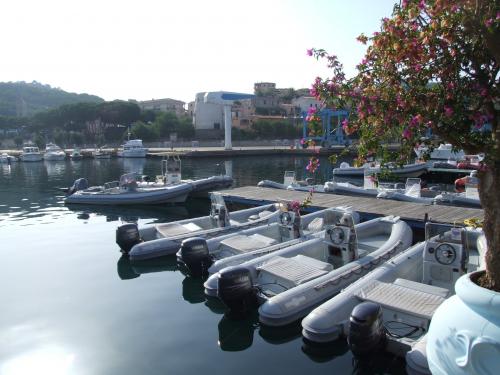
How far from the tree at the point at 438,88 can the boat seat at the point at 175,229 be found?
29.0ft

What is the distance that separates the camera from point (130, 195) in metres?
21.3

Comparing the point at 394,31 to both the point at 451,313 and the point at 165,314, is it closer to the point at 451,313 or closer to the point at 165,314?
the point at 451,313

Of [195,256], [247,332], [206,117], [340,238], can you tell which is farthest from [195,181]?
[206,117]

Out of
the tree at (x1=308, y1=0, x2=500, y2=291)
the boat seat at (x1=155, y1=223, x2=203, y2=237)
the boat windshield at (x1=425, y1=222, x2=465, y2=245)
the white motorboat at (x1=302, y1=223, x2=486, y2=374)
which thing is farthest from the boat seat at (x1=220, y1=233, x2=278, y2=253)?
the tree at (x1=308, y1=0, x2=500, y2=291)

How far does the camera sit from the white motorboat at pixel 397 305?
19.3 feet

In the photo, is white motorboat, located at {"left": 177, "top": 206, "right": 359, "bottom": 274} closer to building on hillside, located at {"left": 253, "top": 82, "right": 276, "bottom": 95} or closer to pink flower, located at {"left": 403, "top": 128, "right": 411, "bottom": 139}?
pink flower, located at {"left": 403, "top": 128, "right": 411, "bottom": 139}

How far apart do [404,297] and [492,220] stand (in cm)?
317

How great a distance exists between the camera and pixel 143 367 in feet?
21.7

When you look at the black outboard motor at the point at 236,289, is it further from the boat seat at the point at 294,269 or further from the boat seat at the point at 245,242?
the boat seat at the point at 245,242

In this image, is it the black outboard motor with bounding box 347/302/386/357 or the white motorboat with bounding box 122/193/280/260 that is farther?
the white motorboat with bounding box 122/193/280/260

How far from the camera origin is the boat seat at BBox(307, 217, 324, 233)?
1181cm

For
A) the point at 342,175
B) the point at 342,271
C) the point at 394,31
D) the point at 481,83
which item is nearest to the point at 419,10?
the point at 394,31

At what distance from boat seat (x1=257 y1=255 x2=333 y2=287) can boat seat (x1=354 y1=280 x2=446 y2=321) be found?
1.30m

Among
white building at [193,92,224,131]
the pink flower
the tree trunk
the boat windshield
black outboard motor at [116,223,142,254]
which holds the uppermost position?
white building at [193,92,224,131]
